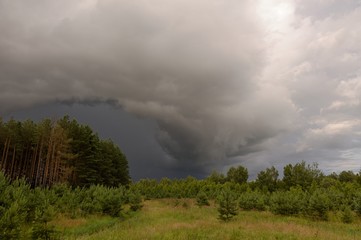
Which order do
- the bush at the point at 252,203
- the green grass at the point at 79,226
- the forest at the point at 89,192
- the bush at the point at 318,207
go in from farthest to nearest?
the bush at the point at 252,203, the bush at the point at 318,207, the green grass at the point at 79,226, the forest at the point at 89,192

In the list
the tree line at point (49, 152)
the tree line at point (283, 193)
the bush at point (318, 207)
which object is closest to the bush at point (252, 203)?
the tree line at point (283, 193)

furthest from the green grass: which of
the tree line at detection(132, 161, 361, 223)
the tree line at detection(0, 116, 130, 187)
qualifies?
the tree line at detection(0, 116, 130, 187)

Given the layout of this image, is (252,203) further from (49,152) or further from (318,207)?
(49,152)

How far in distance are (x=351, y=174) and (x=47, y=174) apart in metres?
113

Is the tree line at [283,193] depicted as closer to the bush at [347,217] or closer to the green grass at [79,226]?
the bush at [347,217]

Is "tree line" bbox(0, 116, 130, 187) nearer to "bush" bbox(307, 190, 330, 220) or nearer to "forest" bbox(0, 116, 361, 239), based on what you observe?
"forest" bbox(0, 116, 361, 239)

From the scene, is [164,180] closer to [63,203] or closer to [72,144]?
[72,144]

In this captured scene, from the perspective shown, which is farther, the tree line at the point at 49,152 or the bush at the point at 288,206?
the tree line at the point at 49,152

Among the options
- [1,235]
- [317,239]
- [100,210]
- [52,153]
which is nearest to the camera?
[1,235]

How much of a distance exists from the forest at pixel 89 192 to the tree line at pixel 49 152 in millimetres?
176

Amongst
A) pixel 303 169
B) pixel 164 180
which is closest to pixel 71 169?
pixel 303 169

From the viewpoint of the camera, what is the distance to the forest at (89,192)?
19.3m

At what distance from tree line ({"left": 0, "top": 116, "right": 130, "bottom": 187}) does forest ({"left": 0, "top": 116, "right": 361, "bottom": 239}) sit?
176 millimetres

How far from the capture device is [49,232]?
15.0 meters
